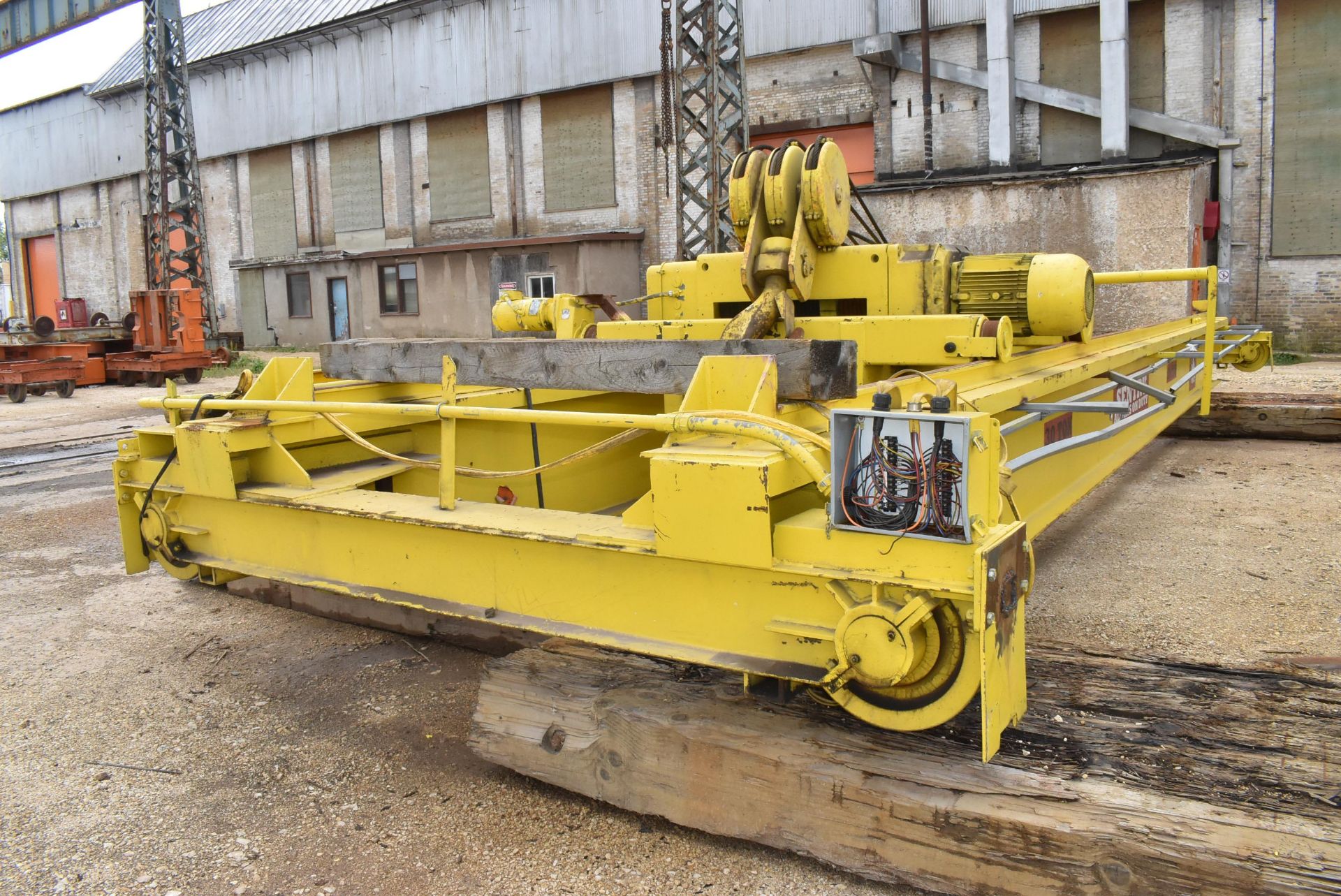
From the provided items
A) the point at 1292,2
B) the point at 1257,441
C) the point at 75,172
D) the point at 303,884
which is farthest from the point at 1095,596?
the point at 75,172

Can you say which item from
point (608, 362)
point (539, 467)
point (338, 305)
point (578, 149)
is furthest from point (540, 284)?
point (608, 362)

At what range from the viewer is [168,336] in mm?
18719

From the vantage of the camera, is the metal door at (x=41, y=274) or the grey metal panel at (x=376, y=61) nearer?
the grey metal panel at (x=376, y=61)

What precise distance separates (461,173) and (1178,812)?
25282 mm

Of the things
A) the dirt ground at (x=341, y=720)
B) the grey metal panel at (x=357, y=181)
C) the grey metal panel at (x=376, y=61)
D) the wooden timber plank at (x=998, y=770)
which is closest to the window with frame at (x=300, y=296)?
the grey metal panel at (x=357, y=181)

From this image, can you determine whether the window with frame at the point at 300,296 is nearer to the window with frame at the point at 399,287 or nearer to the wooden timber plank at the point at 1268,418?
the window with frame at the point at 399,287

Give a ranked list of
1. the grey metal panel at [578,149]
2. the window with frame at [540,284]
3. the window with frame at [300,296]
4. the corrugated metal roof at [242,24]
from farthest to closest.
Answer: the window with frame at [300,296] → the corrugated metal roof at [242,24] → the grey metal panel at [578,149] → the window with frame at [540,284]

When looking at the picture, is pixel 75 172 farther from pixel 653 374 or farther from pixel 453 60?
pixel 653 374

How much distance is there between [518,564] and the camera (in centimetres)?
293

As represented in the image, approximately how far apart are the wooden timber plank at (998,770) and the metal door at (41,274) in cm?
4094

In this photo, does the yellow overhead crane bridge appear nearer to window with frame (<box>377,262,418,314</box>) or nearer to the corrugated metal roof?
window with frame (<box>377,262,418,314</box>)

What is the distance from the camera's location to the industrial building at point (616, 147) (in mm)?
16297

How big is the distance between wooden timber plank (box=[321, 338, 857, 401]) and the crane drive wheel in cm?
75

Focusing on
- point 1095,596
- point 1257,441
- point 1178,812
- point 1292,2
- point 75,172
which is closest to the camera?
point 1178,812
